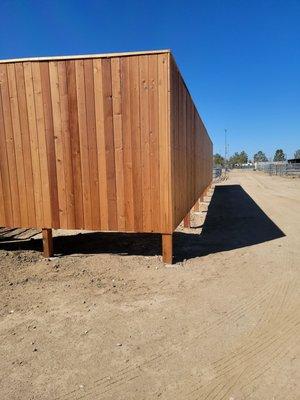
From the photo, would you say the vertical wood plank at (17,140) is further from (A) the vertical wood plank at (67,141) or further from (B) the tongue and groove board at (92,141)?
(A) the vertical wood plank at (67,141)

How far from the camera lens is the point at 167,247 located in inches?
196

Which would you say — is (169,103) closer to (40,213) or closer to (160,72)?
(160,72)

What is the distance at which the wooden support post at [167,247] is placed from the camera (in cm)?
495

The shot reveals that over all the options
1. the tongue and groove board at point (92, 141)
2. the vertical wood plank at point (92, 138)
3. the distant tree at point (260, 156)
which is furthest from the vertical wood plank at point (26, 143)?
the distant tree at point (260, 156)

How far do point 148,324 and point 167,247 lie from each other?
188 cm

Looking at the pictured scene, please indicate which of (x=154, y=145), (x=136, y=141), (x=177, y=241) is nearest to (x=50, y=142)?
(x=136, y=141)

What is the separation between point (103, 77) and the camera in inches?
189

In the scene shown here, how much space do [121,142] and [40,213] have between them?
165 centimetres

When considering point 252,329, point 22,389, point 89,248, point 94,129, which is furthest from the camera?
point 89,248

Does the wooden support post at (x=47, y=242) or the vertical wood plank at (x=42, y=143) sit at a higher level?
the vertical wood plank at (x=42, y=143)

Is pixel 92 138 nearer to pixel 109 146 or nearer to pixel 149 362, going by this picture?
pixel 109 146

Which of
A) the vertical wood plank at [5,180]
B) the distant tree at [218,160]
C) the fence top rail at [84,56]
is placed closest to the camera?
the fence top rail at [84,56]

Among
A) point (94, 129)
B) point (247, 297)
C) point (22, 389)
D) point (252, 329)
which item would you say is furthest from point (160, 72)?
point (22, 389)

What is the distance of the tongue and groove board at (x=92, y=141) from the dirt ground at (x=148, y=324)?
72 cm
